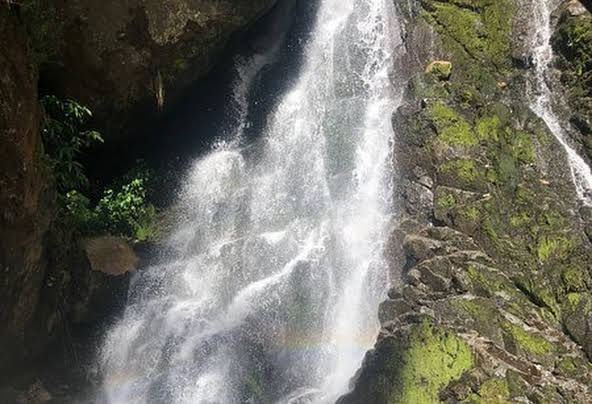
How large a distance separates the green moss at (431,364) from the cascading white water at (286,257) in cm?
157

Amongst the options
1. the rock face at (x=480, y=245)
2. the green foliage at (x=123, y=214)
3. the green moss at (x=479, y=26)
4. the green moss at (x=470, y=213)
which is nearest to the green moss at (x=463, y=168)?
the rock face at (x=480, y=245)

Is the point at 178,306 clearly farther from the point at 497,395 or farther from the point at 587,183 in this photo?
the point at 587,183

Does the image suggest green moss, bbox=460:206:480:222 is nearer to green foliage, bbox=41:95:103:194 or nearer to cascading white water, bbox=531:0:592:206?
cascading white water, bbox=531:0:592:206

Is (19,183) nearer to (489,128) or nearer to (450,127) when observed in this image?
(450,127)

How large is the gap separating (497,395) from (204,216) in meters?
7.57

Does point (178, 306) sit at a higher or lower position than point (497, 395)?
lower

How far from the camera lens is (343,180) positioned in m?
13.2

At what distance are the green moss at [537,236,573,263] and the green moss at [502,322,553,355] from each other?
1.54m

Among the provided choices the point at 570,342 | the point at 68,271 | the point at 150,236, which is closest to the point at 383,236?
the point at 570,342

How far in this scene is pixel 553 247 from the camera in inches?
403

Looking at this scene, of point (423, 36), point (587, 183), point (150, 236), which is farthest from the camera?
point (423, 36)

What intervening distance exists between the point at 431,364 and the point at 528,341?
1588mm

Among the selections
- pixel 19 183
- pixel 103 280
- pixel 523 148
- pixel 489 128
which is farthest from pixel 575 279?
pixel 103 280

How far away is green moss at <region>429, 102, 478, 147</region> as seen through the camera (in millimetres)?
11805
